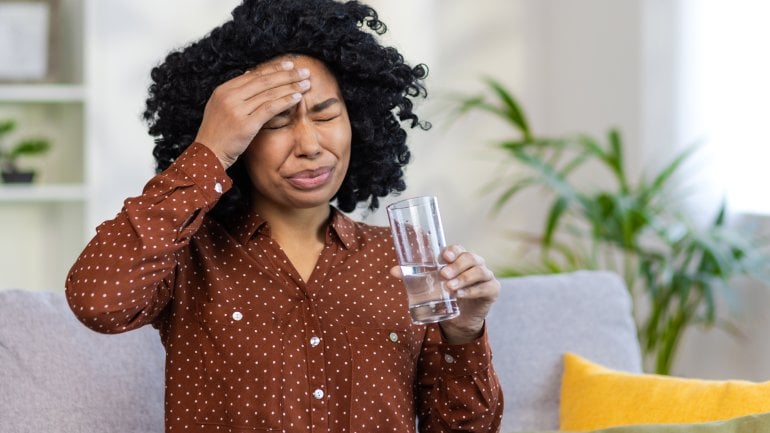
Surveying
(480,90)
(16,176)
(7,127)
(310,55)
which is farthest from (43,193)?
(310,55)

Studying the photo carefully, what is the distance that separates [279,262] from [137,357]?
35 centimetres

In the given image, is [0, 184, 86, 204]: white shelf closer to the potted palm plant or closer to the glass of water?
the potted palm plant

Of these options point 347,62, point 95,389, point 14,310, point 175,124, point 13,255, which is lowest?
point 13,255

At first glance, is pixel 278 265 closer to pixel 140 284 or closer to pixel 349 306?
pixel 349 306

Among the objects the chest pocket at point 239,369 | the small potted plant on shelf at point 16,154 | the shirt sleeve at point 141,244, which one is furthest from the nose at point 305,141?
the small potted plant on shelf at point 16,154

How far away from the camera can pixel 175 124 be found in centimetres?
168

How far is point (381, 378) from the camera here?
161 centimetres

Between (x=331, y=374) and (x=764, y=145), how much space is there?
2.00m

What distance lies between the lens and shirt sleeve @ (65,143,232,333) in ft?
4.60

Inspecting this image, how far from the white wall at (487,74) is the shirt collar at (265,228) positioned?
1850 millimetres

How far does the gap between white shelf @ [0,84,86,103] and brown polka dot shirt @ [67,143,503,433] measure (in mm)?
2099

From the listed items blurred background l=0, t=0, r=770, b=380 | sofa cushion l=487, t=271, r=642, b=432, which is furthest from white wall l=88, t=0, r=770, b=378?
sofa cushion l=487, t=271, r=642, b=432

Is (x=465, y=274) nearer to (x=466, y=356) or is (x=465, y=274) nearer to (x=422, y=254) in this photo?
(x=422, y=254)

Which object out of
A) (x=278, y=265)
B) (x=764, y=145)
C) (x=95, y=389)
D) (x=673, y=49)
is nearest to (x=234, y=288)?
(x=278, y=265)
